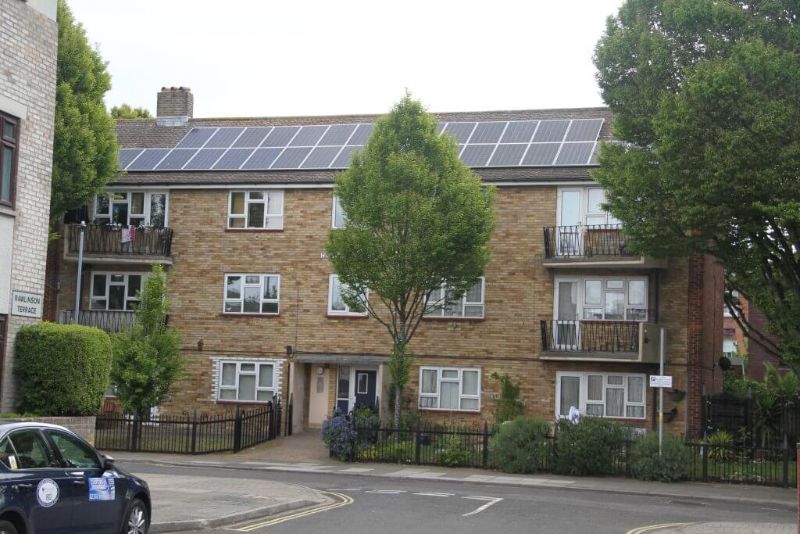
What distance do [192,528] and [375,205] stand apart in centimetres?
1652

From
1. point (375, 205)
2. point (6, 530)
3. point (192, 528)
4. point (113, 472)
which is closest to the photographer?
point (6, 530)

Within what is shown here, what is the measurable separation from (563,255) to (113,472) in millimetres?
22766

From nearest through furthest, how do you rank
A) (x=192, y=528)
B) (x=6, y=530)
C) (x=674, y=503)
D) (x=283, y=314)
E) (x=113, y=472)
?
(x=6, y=530) → (x=113, y=472) → (x=192, y=528) → (x=674, y=503) → (x=283, y=314)

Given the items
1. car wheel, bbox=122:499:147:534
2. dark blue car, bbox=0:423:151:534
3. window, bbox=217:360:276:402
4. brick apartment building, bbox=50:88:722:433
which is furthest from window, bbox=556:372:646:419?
dark blue car, bbox=0:423:151:534

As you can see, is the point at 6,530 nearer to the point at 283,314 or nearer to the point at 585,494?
the point at 585,494

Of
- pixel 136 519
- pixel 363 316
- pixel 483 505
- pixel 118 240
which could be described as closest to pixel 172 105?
pixel 118 240

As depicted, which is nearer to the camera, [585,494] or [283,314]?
[585,494]

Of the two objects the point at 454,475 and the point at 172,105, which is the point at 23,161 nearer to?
the point at 454,475

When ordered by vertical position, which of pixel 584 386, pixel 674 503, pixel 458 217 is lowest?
pixel 674 503

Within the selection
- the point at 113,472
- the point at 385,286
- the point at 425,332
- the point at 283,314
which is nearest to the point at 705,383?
the point at 425,332

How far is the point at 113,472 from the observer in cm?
1192

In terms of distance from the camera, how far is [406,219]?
29922 mm

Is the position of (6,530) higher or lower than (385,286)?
lower

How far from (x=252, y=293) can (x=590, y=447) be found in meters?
14.4
